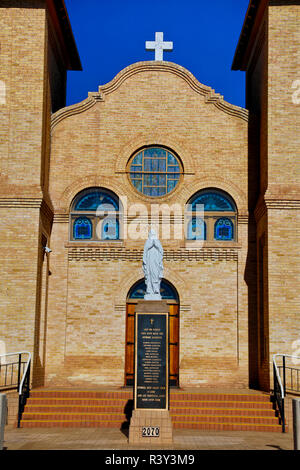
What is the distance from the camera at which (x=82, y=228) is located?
19.9m

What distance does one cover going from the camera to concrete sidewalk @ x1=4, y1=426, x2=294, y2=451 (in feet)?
42.0

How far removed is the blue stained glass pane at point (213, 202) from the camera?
19859 millimetres

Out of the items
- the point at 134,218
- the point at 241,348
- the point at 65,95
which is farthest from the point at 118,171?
the point at 241,348

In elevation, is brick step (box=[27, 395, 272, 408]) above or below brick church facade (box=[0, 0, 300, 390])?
below

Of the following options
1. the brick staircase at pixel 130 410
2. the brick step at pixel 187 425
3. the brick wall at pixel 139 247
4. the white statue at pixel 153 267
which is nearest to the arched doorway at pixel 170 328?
the brick wall at pixel 139 247

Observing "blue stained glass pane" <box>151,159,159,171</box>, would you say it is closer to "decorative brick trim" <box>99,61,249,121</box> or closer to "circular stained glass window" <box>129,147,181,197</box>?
"circular stained glass window" <box>129,147,181,197</box>

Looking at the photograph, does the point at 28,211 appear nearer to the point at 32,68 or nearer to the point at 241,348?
the point at 32,68

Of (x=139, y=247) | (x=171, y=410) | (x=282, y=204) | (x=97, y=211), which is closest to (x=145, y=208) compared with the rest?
(x=139, y=247)

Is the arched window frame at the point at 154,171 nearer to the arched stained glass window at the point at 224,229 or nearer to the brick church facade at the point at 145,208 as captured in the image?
the brick church facade at the point at 145,208

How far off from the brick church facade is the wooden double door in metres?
0.04

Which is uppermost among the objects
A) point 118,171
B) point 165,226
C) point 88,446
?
point 118,171

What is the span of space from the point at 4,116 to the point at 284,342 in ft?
30.2

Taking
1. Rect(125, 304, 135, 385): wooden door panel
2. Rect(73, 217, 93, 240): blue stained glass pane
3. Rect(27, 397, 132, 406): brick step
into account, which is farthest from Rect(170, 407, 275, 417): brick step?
Rect(73, 217, 93, 240): blue stained glass pane

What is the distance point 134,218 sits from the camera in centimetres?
1980
